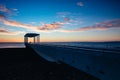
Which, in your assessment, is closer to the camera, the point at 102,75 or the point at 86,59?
the point at 102,75

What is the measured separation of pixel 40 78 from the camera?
10.5 metres

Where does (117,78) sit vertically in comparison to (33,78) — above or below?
above

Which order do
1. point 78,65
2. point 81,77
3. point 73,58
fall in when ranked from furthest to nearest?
point 73,58 < point 78,65 < point 81,77

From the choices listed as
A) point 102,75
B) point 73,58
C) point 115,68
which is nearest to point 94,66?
point 102,75

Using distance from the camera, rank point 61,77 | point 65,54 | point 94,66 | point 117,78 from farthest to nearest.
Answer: point 65,54 → point 61,77 → point 94,66 → point 117,78

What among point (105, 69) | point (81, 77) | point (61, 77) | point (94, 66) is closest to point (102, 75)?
point (105, 69)

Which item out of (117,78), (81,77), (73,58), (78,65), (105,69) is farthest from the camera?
(73,58)

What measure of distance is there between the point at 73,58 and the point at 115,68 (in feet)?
18.5

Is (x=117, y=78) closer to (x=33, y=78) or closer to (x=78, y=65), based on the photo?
(x=78, y=65)

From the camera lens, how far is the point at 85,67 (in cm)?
1037

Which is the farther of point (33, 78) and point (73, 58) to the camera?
point (73, 58)

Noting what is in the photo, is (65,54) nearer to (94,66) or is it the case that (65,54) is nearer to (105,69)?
(94,66)

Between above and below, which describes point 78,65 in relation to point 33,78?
above

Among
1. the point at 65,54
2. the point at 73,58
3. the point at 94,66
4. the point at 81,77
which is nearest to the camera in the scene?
the point at 94,66
